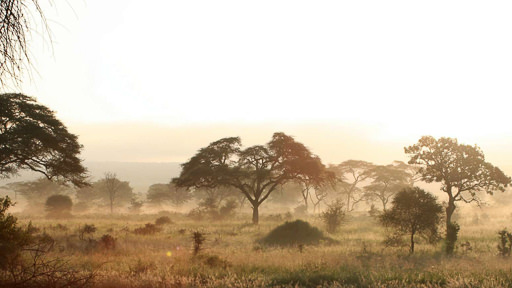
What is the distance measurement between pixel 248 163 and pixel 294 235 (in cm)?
1267

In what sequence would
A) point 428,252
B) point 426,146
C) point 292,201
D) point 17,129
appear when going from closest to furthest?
point 428,252 < point 17,129 < point 426,146 < point 292,201

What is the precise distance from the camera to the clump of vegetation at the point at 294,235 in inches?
812

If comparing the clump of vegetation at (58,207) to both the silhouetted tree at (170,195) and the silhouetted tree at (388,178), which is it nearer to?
the silhouetted tree at (170,195)

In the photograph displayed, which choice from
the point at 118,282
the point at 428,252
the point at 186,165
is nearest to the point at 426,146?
the point at 428,252

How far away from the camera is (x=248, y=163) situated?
33.1 m

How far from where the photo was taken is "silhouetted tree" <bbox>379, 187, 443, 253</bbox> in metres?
16.5

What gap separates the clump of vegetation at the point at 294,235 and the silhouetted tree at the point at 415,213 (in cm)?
528

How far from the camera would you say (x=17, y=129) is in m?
20.7

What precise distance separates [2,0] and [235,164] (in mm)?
29879

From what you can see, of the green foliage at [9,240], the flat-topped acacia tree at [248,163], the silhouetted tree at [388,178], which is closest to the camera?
the green foliage at [9,240]

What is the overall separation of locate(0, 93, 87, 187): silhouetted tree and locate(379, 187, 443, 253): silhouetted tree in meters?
21.2

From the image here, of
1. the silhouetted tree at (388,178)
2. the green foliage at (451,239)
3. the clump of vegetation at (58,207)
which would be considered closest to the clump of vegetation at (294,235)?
the green foliage at (451,239)

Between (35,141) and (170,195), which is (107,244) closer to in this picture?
(35,141)

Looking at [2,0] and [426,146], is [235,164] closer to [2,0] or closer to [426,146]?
[426,146]
